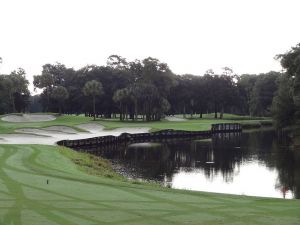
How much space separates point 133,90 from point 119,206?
107m

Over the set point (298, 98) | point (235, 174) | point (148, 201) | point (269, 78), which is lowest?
point (235, 174)

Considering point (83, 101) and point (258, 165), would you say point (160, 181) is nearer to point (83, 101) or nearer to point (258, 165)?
point (258, 165)

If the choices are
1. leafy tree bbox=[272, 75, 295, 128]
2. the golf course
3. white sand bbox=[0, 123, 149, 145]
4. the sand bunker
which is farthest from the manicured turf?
the sand bunker

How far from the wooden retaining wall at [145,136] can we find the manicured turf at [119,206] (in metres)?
40.7

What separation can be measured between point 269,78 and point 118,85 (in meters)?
51.5

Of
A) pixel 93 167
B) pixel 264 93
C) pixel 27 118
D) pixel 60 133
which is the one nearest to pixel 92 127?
pixel 60 133

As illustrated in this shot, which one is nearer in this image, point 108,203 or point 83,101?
point 108,203

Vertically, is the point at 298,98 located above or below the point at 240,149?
above

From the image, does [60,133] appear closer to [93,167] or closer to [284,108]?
[93,167]

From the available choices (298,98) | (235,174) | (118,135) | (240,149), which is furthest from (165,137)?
(235,174)

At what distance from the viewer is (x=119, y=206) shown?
15.4 m

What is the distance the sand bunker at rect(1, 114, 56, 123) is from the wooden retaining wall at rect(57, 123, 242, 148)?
25779mm

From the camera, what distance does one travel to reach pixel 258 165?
45781 mm

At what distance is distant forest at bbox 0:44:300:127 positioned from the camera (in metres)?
120
